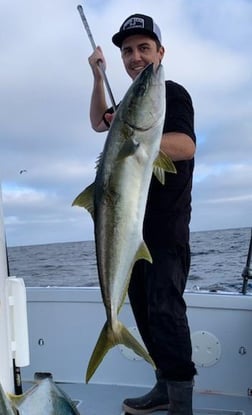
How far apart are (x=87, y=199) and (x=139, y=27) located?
115cm

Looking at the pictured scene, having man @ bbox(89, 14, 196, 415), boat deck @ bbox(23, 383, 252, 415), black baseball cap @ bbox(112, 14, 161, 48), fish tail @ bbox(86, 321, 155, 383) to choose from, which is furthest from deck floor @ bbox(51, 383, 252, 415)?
black baseball cap @ bbox(112, 14, 161, 48)

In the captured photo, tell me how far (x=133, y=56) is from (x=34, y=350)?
8.78 ft

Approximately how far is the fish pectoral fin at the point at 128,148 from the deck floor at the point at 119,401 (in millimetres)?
2187

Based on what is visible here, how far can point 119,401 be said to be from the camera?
3859 mm

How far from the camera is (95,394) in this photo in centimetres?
404

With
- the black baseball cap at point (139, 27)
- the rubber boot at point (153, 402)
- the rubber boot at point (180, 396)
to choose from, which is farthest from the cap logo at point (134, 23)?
the rubber boot at point (153, 402)

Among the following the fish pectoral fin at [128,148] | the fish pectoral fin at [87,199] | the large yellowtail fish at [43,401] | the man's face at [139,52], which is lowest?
the large yellowtail fish at [43,401]

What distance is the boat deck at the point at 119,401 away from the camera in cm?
364

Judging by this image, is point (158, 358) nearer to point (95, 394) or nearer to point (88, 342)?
point (95, 394)

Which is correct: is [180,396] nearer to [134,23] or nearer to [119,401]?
[119,401]

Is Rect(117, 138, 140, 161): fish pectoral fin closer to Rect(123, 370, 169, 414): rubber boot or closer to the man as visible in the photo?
the man

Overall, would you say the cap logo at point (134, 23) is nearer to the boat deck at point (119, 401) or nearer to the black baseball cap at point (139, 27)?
the black baseball cap at point (139, 27)

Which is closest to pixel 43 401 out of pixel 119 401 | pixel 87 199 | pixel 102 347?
pixel 102 347

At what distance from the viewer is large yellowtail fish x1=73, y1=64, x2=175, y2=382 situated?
1937 mm
